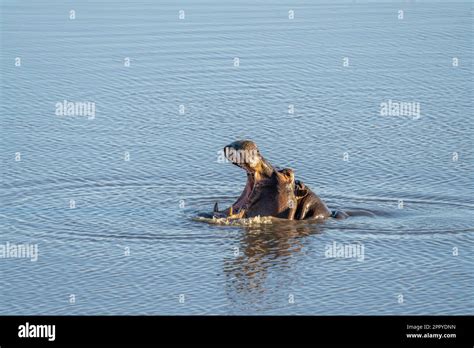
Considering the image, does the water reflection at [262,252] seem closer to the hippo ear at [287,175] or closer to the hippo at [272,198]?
the hippo at [272,198]

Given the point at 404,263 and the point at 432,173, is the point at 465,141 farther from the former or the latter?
the point at 404,263

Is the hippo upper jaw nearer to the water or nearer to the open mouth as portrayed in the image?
the open mouth

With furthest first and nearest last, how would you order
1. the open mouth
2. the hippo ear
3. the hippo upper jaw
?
the hippo ear
the open mouth
the hippo upper jaw

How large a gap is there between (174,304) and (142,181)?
8.41 meters

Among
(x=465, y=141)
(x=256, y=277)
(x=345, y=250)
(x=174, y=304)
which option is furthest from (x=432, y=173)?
(x=174, y=304)

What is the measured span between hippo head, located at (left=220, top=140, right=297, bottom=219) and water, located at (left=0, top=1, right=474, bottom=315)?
1.53 feet

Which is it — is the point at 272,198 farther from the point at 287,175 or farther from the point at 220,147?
the point at 220,147

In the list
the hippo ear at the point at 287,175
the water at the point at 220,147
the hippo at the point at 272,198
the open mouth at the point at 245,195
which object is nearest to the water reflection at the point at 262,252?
the water at the point at 220,147

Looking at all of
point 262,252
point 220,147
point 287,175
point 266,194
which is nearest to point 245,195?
point 266,194

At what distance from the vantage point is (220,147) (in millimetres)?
34719

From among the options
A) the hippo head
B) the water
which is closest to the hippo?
the hippo head

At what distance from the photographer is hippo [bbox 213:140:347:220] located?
28.0 m

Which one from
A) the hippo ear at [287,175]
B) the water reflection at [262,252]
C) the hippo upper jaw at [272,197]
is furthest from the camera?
the hippo ear at [287,175]

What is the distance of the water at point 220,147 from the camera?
24.7 metres
